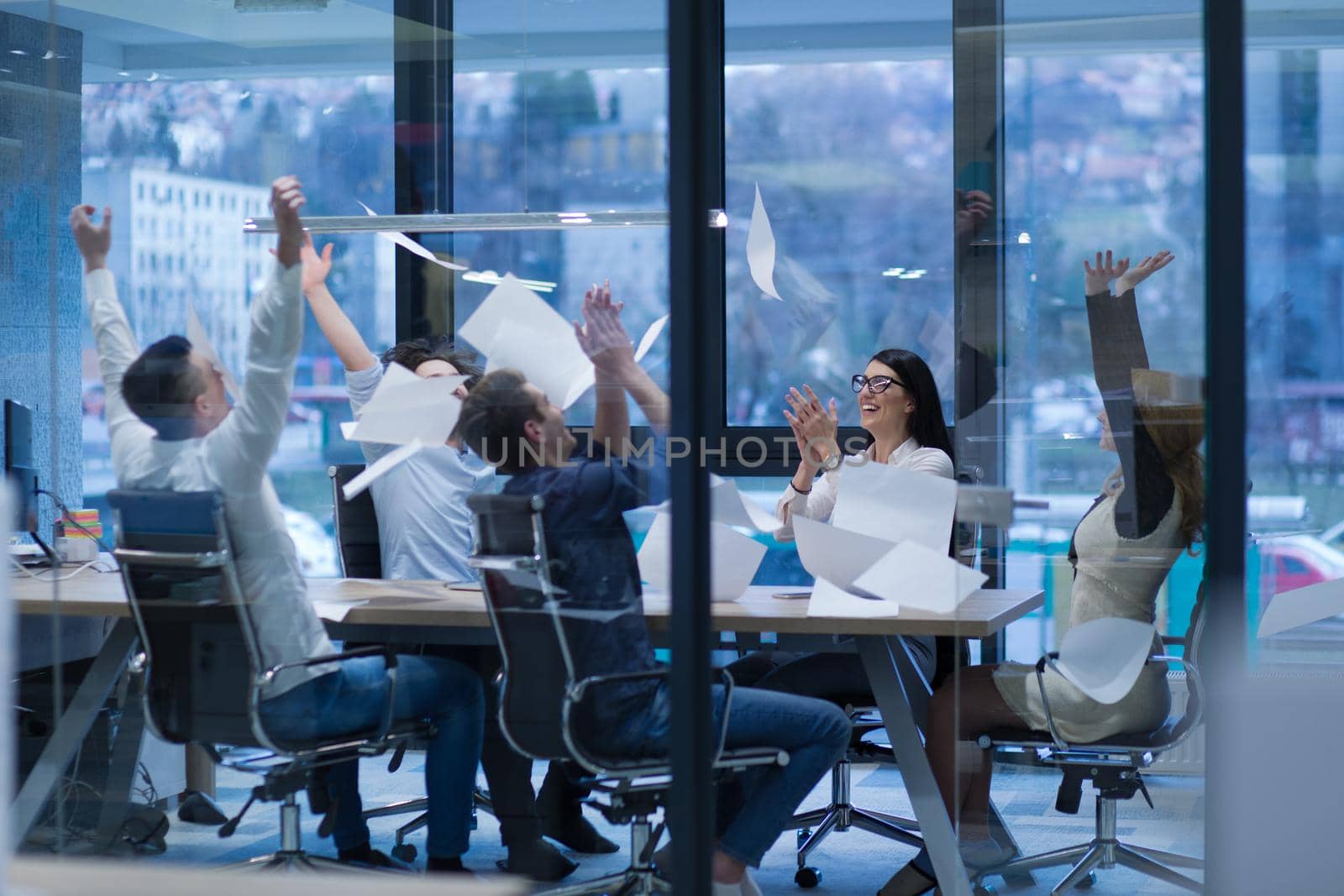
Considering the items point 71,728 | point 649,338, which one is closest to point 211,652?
point 71,728

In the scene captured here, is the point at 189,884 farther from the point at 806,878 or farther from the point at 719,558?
the point at 806,878

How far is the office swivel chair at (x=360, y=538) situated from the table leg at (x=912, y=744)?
40.0 inches

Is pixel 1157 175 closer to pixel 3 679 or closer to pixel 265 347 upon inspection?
pixel 265 347

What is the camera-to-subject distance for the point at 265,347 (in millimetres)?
3041

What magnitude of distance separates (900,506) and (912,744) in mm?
636

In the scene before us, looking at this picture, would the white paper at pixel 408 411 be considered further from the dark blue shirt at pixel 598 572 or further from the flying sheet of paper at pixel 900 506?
the flying sheet of paper at pixel 900 506

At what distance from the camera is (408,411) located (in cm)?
319

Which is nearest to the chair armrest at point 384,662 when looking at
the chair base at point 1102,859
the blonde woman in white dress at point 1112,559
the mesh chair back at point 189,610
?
the mesh chair back at point 189,610

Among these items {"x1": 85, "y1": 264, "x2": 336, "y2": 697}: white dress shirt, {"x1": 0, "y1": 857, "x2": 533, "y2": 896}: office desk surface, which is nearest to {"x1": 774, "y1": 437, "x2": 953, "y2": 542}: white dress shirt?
{"x1": 85, "y1": 264, "x2": 336, "y2": 697}: white dress shirt

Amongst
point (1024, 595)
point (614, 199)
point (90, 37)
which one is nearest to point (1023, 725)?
point (1024, 595)

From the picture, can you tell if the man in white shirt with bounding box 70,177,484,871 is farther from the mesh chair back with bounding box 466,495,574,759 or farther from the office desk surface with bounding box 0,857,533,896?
the office desk surface with bounding box 0,857,533,896

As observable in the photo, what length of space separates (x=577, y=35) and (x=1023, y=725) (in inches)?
83.9

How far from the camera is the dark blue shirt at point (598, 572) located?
2900 millimetres

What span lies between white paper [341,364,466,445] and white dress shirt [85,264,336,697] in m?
0.24
